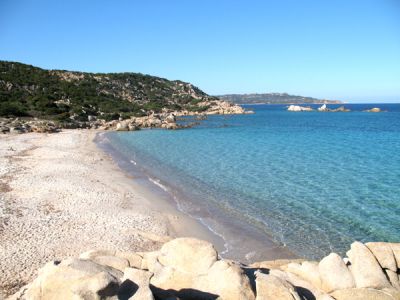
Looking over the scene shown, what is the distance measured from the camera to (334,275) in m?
7.74

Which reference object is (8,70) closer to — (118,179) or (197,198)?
(118,179)

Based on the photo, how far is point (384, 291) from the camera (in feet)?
23.5

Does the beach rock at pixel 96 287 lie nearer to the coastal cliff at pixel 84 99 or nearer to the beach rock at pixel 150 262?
the beach rock at pixel 150 262

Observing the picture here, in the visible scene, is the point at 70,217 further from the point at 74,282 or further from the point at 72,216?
the point at 74,282

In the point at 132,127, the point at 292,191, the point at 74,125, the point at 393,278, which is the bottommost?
the point at 132,127

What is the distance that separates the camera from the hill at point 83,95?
57562 millimetres

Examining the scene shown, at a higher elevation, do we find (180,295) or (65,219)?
(180,295)

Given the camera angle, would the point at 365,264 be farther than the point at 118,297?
Yes

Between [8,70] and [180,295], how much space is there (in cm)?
8531

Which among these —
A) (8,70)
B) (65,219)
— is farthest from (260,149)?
(8,70)

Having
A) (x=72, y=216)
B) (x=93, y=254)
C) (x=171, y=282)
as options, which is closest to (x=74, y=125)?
(x=72, y=216)

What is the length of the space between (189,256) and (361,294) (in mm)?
3510

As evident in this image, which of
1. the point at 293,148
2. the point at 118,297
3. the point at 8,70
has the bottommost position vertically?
the point at 293,148

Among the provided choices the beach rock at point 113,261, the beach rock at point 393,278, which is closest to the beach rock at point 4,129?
the beach rock at point 113,261
